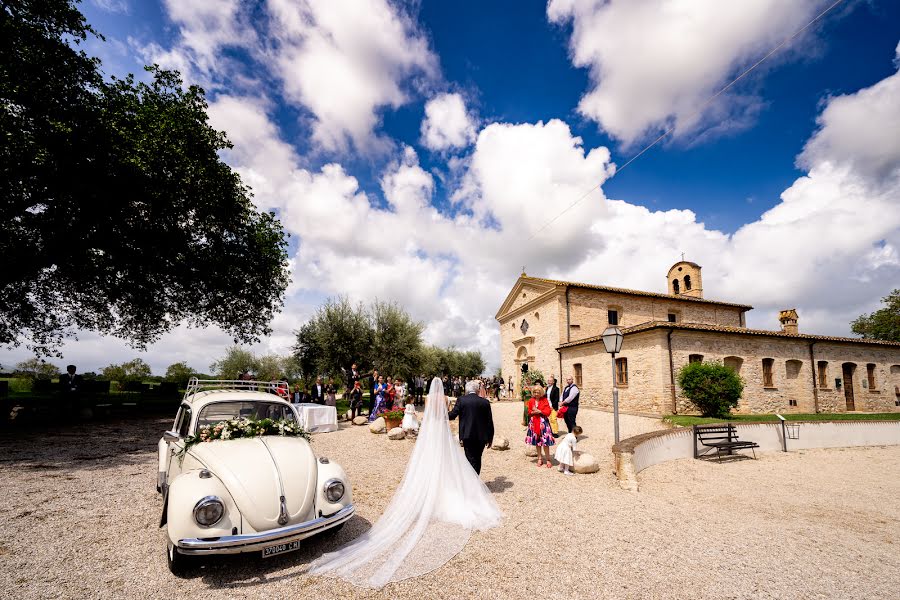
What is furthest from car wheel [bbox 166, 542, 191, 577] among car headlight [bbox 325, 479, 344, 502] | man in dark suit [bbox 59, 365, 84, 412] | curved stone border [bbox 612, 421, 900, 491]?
man in dark suit [bbox 59, 365, 84, 412]

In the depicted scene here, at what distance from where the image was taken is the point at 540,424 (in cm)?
889

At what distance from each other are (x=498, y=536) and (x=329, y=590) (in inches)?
88.0

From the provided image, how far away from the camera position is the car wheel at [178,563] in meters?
3.59

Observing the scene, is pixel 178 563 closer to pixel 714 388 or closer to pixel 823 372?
pixel 714 388

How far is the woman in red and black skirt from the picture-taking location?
870 cm

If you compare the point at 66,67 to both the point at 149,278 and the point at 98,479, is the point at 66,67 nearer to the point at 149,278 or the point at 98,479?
the point at 149,278

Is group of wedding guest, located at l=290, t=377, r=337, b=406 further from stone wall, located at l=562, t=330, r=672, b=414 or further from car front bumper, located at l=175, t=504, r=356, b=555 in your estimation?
stone wall, located at l=562, t=330, r=672, b=414

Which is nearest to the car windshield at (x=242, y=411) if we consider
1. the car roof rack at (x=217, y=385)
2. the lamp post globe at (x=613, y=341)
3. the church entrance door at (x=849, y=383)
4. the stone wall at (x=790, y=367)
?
the car roof rack at (x=217, y=385)

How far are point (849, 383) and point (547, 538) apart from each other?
1128 inches

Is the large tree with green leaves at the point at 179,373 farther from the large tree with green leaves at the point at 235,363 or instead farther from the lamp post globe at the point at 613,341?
the lamp post globe at the point at 613,341

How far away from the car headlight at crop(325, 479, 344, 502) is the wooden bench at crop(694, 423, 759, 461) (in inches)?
407

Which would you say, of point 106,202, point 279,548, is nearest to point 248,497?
point 279,548

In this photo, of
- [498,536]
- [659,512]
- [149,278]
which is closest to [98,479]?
[498,536]

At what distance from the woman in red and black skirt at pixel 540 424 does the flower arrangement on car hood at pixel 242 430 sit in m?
5.41
